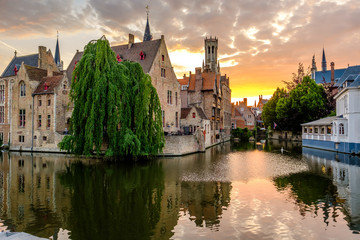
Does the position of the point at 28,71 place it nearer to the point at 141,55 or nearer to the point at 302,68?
the point at 141,55

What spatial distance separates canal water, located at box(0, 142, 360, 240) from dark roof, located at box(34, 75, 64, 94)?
17.6 metres

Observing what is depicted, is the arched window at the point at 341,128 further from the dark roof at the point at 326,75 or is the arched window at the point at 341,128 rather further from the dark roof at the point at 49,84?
the dark roof at the point at 326,75

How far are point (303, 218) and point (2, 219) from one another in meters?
10.9

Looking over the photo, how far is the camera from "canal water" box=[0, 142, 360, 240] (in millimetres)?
8898

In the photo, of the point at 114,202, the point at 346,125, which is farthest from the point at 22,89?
the point at 346,125

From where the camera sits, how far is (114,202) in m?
12.1

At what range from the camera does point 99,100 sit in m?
22.3

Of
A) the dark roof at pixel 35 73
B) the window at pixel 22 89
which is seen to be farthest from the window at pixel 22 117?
the dark roof at pixel 35 73

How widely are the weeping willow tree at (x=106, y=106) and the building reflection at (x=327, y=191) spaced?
12242mm

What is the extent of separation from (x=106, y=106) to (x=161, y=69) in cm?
1538

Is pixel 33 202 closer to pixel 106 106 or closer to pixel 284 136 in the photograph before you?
pixel 106 106

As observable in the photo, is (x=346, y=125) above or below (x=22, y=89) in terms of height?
below

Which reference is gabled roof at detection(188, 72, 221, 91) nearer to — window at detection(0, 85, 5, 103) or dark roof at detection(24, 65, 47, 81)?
dark roof at detection(24, 65, 47, 81)

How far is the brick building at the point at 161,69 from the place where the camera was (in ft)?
116
